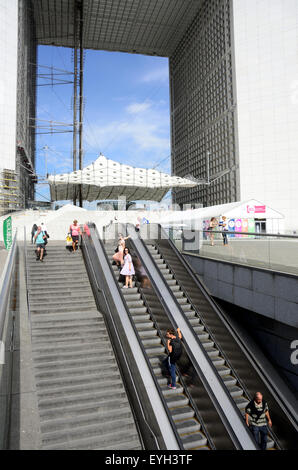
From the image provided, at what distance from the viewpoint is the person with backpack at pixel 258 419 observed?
5996 millimetres

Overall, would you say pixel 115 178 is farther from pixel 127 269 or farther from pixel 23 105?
pixel 127 269

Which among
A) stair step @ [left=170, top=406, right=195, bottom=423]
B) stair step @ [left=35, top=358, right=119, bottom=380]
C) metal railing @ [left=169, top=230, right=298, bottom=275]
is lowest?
stair step @ [left=170, top=406, right=195, bottom=423]

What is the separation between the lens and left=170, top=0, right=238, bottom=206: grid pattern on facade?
35.7 m

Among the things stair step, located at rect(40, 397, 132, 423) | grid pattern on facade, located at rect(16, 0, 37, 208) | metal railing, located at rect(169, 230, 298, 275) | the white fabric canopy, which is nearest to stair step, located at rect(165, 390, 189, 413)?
stair step, located at rect(40, 397, 132, 423)

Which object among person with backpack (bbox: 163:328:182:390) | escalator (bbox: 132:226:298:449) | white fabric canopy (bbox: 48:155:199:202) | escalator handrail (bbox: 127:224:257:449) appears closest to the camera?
escalator handrail (bbox: 127:224:257:449)

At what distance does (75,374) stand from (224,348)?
3.69m

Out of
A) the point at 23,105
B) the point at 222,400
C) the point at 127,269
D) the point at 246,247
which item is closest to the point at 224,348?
the point at 222,400

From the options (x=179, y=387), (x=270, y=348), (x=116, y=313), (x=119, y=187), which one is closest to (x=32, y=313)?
(x=116, y=313)

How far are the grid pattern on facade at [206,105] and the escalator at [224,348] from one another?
25.7 metres

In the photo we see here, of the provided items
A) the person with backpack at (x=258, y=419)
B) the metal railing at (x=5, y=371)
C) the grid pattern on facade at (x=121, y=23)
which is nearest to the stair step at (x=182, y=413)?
the person with backpack at (x=258, y=419)

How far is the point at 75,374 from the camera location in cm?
714

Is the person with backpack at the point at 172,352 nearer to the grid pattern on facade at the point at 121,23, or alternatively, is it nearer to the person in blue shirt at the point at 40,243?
the person in blue shirt at the point at 40,243

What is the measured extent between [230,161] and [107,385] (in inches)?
1268

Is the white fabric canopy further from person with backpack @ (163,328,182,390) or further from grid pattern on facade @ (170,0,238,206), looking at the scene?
person with backpack @ (163,328,182,390)
